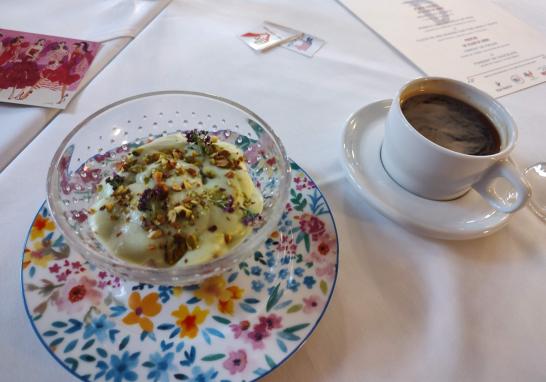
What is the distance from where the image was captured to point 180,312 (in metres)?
0.51

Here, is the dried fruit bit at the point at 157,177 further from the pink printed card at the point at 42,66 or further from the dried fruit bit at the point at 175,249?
the pink printed card at the point at 42,66

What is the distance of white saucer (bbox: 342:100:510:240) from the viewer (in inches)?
23.4

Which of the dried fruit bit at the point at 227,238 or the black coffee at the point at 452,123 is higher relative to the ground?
the black coffee at the point at 452,123

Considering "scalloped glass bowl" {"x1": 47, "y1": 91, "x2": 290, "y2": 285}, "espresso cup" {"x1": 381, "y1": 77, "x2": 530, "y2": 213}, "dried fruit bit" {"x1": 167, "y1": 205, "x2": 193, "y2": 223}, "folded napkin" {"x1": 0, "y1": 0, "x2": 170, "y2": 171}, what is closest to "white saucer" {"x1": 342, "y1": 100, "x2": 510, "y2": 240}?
"espresso cup" {"x1": 381, "y1": 77, "x2": 530, "y2": 213}

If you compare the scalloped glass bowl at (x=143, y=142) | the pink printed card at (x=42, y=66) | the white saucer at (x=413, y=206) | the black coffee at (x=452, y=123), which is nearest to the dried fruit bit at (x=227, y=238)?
the scalloped glass bowl at (x=143, y=142)

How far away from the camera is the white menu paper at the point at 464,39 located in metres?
0.90

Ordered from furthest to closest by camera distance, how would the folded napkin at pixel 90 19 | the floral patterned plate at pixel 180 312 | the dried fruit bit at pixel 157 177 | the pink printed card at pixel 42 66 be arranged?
the folded napkin at pixel 90 19
the pink printed card at pixel 42 66
the dried fruit bit at pixel 157 177
the floral patterned plate at pixel 180 312

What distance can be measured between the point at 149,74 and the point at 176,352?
1.91 feet

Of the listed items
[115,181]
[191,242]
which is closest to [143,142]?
[115,181]

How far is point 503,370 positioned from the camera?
50 cm

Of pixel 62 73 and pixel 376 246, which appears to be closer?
pixel 376 246

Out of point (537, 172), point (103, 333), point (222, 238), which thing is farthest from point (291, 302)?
point (537, 172)

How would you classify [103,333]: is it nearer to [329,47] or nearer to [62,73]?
[62,73]

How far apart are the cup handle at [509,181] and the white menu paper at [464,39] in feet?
1.18
